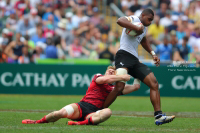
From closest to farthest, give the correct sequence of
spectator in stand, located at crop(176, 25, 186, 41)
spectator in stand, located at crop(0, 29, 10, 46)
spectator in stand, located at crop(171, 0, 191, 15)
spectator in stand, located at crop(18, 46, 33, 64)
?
spectator in stand, located at crop(18, 46, 33, 64)
spectator in stand, located at crop(0, 29, 10, 46)
spectator in stand, located at crop(176, 25, 186, 41)
spectator in stand, located at crop(171, 0, 191, 15)

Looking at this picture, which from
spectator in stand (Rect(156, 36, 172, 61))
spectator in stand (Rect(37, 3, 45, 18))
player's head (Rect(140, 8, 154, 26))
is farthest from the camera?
spectator in stand (Rect(37, 3, 45, 18))

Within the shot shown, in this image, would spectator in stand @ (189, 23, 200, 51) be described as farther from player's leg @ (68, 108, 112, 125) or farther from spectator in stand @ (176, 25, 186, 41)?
player's leg @ (68, 108, 112, 125)

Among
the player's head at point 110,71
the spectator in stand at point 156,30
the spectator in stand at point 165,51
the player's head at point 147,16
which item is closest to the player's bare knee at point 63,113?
the player's head at point 110,71

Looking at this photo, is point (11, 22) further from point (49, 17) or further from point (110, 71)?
point (110, 71)

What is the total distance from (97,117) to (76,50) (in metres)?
11.2

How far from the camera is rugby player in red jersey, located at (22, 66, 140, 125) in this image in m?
7.21

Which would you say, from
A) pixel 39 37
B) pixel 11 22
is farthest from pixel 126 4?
pixel 11 22

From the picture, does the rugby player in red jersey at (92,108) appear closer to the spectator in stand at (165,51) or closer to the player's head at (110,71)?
the player's head at (110,71)

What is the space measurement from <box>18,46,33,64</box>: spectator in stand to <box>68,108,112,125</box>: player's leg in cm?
1049

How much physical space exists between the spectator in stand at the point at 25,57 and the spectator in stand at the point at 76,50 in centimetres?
181

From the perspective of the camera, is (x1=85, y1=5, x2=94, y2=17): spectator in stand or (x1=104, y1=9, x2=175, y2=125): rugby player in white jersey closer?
(x1=104, y1=9, x2=175, y2=125): rugby player in white jersey

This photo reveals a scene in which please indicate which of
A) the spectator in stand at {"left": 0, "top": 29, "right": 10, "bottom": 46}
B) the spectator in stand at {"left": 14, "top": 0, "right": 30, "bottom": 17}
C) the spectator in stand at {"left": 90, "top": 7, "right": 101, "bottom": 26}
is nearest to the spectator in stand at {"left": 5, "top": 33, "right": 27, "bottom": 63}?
the spectator in stand at {"left": 0, "top": 29, "right": 10, "bottom": 46}

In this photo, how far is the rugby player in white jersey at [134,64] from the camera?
25.5ft

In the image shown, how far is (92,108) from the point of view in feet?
24.6
